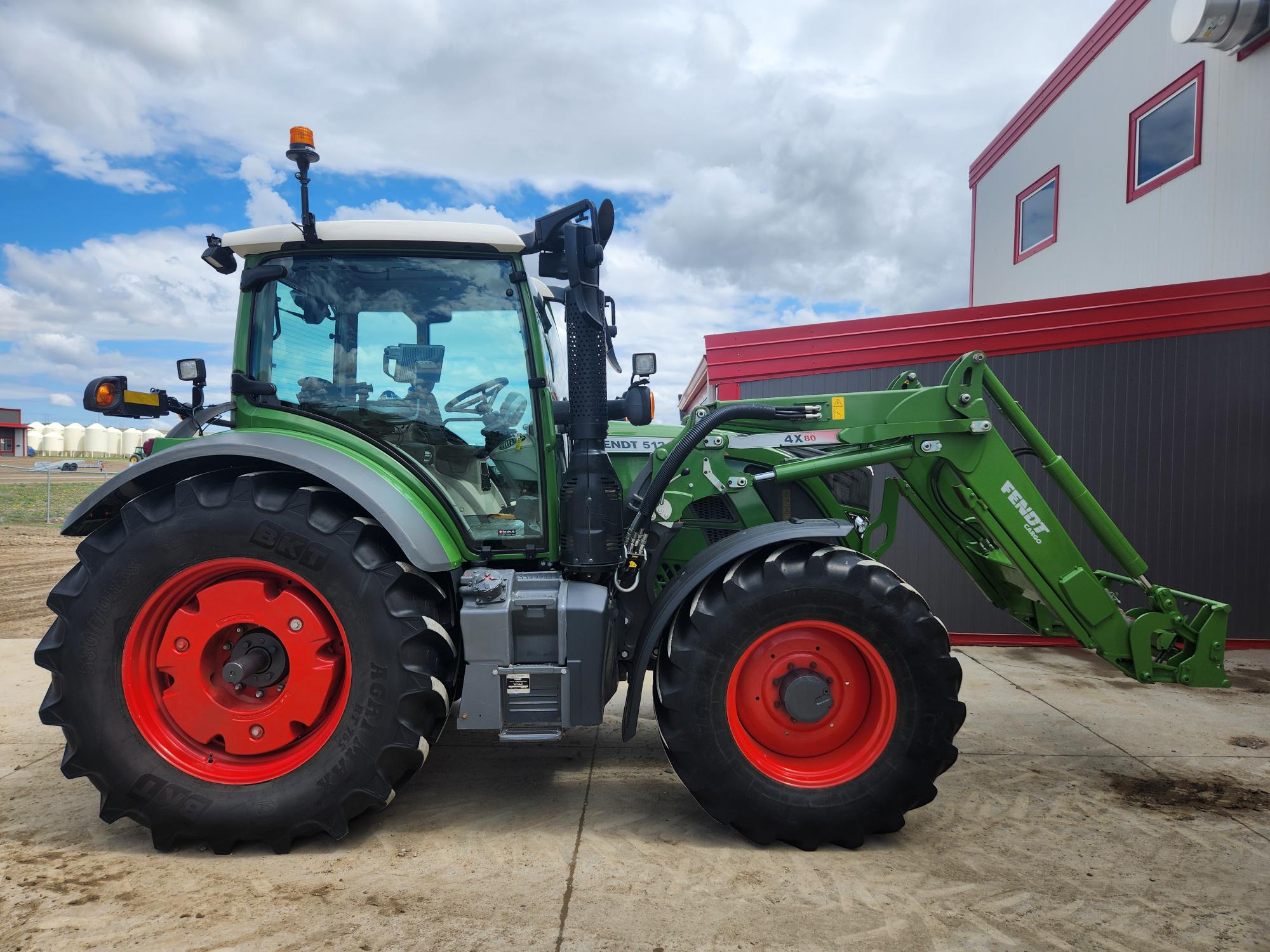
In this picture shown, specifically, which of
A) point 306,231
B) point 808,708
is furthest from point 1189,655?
point 306,231

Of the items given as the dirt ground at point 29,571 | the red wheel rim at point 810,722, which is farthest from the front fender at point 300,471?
the dirt ground at point 29,571

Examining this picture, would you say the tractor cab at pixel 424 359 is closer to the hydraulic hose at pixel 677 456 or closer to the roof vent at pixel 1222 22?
the hydraulic hose at pixel 677 456

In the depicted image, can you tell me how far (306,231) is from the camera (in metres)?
3.25

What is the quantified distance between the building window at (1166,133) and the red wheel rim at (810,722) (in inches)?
308

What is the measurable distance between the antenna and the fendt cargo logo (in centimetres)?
330

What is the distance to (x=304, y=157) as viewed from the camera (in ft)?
9.89

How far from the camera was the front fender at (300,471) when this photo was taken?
298 centimetres

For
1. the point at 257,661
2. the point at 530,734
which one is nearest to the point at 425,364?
the point at 257,661

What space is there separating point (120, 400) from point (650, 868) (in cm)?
284

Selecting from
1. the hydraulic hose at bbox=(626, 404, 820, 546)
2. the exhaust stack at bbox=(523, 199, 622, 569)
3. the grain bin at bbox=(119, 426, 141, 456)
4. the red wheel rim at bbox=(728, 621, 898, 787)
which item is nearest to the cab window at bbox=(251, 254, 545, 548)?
the exhaust stack at bbox=(523, 199, 622, 569)

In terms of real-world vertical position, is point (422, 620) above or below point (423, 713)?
above

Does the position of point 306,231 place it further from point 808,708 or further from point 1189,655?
point 1189,655

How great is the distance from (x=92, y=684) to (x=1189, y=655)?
185 inches

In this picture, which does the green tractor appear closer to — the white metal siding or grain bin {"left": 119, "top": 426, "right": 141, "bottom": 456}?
the white metal siding
